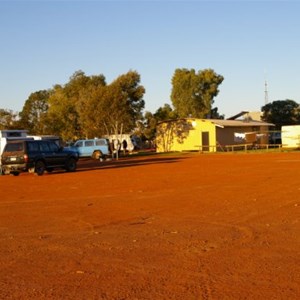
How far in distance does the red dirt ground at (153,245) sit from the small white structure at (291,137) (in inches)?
1502

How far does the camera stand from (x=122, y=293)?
5.73m

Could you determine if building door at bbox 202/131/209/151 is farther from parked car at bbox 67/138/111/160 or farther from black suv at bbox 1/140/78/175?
black suv at bbox 1/140/78/175

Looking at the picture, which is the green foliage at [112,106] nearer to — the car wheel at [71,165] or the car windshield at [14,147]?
the car wheel at [71,165]

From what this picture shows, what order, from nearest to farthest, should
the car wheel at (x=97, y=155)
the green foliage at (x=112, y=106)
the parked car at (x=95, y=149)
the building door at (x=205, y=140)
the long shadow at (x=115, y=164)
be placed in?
the long shadow at (x=115, y=164)
the car wheel at (x=97, y=155)
the parked car at (x=95, y=149)
the green foliage at (x=112, y=106)
the building door at (x=205, y=140)

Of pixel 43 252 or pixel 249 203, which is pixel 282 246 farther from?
pixel 249 203

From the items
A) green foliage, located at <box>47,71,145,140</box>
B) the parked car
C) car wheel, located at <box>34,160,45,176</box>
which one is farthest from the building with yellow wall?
car wheel, located at <box>34,160,45,176</box>

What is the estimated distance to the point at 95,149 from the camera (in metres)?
43.0

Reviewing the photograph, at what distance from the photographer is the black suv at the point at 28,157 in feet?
81.0

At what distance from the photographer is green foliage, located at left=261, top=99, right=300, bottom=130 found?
3056 inches

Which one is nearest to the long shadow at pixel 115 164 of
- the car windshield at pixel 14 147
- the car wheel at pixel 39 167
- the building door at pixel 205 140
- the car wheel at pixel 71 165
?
the car wheel at pixel 71 165

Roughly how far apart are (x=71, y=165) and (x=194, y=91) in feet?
171

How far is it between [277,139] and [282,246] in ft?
185

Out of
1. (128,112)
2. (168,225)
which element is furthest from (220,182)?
(128,112)

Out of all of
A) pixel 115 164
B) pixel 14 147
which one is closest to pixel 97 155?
pixel 115 164
